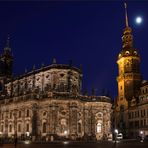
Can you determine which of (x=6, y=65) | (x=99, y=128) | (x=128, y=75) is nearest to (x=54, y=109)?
(x=99, y=128)

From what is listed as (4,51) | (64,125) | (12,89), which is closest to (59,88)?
(64,125)

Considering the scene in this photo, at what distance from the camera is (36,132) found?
2874 inches

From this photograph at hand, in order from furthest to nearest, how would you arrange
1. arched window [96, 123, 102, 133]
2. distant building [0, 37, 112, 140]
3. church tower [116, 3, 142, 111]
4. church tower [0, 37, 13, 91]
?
church tower [0, 37, 13, 91] → church tower [116, 3, 142, 111] → arched window [96, 123, 102, 133] → distant building [0, 37, 112, 140]

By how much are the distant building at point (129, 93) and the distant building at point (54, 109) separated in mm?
12800

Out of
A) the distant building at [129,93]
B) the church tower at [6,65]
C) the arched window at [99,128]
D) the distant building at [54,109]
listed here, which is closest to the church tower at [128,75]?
the distant building at [129,93]

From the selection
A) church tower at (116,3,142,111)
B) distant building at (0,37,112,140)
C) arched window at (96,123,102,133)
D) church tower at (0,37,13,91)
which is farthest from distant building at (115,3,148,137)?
church tower at (0,37,13,91)

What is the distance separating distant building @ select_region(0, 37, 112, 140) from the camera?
71562 millimetres

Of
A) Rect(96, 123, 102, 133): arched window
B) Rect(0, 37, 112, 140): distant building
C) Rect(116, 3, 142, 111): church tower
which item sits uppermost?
Rect(116, 3, 142, 111): church tower

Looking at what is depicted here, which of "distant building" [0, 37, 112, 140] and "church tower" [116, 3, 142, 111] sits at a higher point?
"church tower" [116, 3, 142, 111]

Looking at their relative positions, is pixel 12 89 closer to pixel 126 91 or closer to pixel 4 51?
pixel 4 51

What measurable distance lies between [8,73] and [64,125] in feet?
129

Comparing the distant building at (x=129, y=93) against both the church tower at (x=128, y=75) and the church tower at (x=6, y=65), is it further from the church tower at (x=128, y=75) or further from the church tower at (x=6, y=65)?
the church tower at (x=6, y=65)

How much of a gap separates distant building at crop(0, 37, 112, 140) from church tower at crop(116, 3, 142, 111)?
17.3m

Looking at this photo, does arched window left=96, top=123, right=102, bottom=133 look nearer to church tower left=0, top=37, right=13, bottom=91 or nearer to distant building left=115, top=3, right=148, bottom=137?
distant building left=115, top=3, right=148, bottom=137
